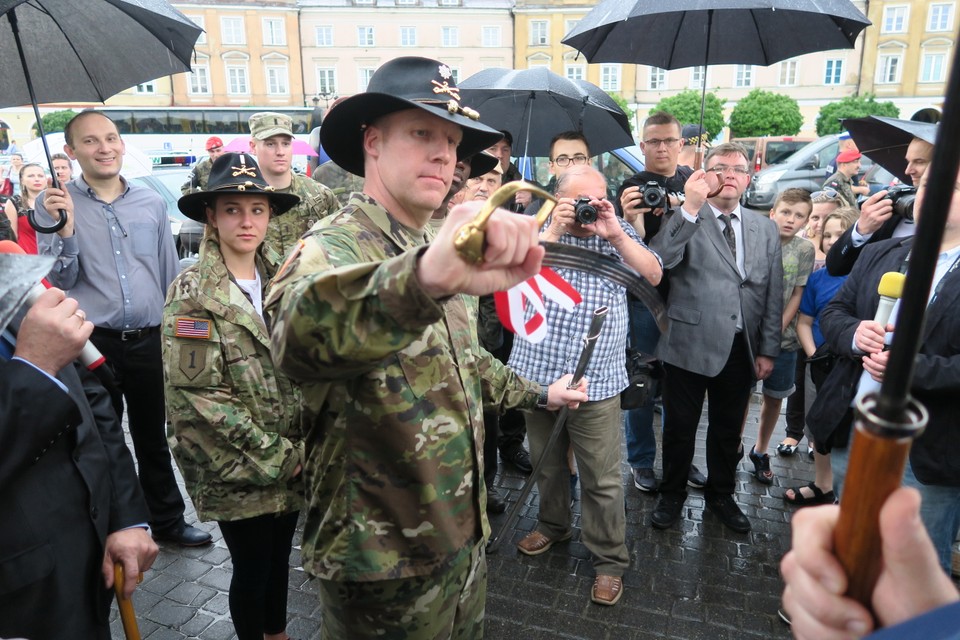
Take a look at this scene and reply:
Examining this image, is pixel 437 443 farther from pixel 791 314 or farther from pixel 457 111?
pixel 791 314

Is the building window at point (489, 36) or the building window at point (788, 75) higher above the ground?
the building window at point (489, 36)

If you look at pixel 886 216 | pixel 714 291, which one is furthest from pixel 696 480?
pixel 886 216

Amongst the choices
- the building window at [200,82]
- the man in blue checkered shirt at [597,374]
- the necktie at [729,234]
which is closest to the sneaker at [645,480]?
the man in blue checkered shirt at [597,374]

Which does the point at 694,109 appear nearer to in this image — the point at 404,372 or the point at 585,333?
the point at 585,333

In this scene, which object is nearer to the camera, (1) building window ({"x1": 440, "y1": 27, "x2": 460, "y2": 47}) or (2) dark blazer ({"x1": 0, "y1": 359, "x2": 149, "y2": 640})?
(2) dark blazer ({"x1": 0, "y1": 359, "x2": 149, "y2": 640})

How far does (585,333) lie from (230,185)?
190cm

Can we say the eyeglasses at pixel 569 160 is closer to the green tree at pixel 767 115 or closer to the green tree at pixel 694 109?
the green tree at pixel 694 109

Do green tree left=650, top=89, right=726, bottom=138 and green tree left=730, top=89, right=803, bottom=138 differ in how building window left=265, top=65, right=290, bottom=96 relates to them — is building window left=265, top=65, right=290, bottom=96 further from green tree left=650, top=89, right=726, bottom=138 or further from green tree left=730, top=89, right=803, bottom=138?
green tree left=730, top=89, right=803, bottom=138

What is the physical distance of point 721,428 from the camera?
4023 mm

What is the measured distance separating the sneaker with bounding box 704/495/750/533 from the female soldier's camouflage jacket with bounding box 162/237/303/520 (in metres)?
2.80

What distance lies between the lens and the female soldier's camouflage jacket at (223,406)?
2480 millimetres

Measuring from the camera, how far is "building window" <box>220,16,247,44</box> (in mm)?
53688

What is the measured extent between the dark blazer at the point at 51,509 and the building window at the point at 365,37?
200ft

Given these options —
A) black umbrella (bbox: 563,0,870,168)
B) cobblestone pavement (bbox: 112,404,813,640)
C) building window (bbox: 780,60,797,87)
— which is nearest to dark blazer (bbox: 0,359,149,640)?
cobblestone pavement (bbox: 112,404,813,640)
